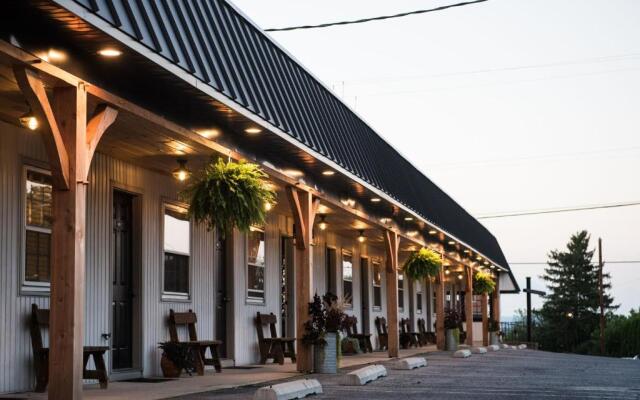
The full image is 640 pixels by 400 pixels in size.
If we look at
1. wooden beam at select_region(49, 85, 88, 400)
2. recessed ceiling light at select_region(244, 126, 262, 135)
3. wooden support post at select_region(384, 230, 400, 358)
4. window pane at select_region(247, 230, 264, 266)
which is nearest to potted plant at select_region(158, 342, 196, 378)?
recessed ceiling light at select_region(244, 126, 262, 135)

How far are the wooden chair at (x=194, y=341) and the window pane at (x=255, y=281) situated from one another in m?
2.63

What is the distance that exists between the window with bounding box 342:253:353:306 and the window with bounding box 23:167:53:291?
13940 mm

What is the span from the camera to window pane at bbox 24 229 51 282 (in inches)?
443

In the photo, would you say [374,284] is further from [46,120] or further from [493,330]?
[46,120]

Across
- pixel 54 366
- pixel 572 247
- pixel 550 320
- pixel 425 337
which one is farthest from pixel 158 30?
pixel 572 247

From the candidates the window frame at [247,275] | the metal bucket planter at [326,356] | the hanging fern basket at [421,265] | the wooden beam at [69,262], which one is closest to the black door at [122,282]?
the metal bucket planter at [326,356]

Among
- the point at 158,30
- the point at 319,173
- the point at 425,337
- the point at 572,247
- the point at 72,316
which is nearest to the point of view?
the point at 72,316

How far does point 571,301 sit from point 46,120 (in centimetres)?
8284

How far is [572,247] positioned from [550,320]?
9.82m

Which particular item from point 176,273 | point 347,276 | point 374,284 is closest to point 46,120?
point 176,273

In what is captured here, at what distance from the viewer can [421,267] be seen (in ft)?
79.4

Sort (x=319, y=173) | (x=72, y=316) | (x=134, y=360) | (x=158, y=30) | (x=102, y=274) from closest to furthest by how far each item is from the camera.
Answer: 1. (x=72, y=316)
2. (x=158, y=30)
3. (x=102, y=274)
4. (x=134, y=360)
5. (x=319, y=173)

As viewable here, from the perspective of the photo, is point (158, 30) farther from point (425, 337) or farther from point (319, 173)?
point (425, 337)

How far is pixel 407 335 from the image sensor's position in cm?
3042
